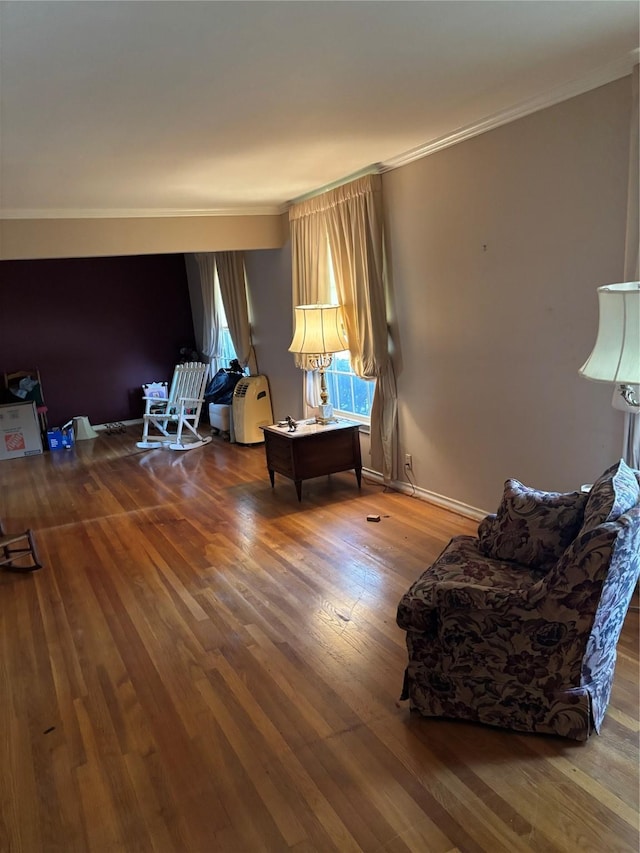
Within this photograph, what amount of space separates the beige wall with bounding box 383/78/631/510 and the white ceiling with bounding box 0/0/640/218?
0.20m

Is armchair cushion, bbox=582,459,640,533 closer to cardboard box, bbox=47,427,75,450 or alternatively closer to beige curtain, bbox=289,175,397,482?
beige curtain, bbox=289,175,397,482

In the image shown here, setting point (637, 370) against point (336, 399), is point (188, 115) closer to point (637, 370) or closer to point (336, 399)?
point (637, 370)

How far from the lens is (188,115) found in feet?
9.09

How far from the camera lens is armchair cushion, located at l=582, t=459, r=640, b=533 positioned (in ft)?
6.34

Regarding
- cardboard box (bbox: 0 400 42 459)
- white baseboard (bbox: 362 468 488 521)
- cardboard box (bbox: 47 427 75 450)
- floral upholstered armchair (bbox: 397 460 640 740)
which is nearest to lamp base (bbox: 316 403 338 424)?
white baseboard (bbox: 362 468 488 521)

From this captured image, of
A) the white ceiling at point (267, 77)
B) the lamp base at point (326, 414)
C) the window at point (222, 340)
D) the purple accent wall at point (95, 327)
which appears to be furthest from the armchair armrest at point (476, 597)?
the purple accent wall at point (95, 327)

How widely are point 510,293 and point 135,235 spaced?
3359 mm

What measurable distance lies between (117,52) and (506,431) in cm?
285

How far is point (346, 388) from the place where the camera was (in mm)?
5605

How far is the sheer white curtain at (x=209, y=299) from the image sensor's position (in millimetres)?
7604

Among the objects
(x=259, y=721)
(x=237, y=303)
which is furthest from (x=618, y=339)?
(x=237, y=303)

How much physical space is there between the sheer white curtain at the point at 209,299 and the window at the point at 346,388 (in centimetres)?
258

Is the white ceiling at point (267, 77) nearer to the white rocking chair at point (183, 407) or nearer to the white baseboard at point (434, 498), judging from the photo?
the white baseboard at point (434, 498)

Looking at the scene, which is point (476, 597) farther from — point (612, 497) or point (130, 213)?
point (130, 213)
